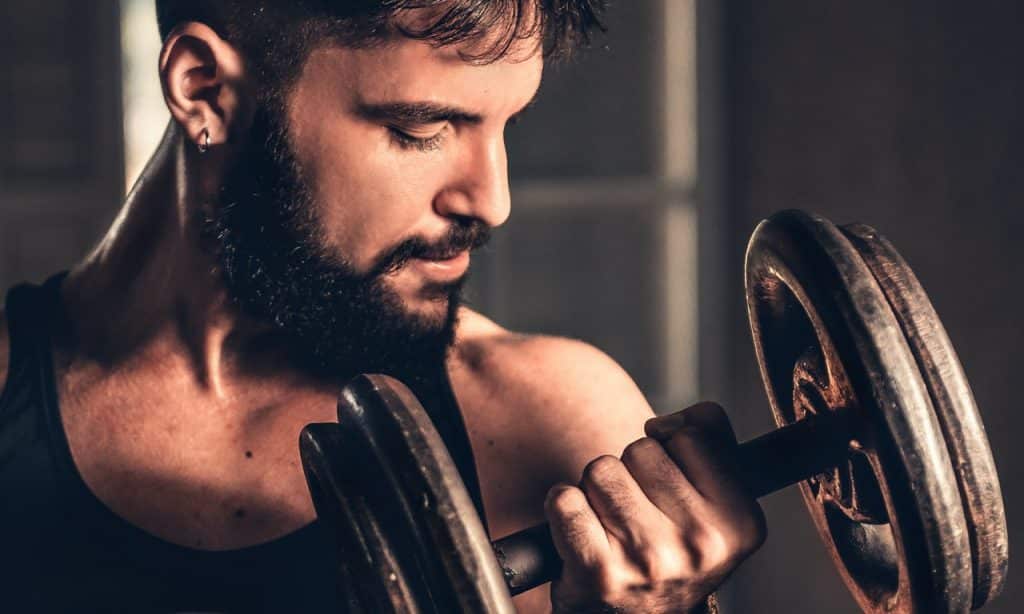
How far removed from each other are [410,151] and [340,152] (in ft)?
0.20

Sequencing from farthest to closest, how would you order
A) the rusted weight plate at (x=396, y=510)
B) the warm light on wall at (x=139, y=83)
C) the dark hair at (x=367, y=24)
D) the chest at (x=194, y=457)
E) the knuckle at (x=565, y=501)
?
the warm light on wall at (x=139, y=83)
the chest at (x=194, y=457)
the dark hair at (x=367, y=24)
the knuckle at (x=565, y=501)
the rusted weight plate at (x=396, y=510)

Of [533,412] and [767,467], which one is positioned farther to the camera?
[533,412]

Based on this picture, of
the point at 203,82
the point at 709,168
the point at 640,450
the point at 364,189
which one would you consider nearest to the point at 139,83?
the point at 709,168

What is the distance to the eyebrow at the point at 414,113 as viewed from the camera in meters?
0.93

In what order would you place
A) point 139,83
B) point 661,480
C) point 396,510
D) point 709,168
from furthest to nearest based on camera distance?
point 709,168 → point 139,83 → point 661,480 → point 396,510

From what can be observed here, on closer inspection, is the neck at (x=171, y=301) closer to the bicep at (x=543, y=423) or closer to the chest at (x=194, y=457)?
the chest at (x=194, y=457)

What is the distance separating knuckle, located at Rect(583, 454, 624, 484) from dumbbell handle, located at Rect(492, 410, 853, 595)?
5 cm

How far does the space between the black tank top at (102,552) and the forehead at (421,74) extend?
0.28 m

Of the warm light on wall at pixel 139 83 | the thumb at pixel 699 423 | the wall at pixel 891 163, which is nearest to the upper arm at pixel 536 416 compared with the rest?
the thumb at pixel 699 423

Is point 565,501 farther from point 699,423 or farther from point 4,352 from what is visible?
point 4,352

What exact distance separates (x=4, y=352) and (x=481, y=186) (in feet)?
1.66

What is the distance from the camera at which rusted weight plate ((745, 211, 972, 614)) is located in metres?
0.70

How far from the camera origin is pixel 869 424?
72 centimetres

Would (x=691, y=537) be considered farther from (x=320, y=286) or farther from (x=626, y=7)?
(x=626, y=7)
